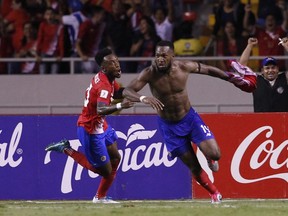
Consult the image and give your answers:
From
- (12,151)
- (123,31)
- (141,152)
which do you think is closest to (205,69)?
(141,152)

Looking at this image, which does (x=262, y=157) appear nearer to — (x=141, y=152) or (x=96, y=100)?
(x=141, y=152)

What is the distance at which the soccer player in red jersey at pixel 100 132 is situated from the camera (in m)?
15.9

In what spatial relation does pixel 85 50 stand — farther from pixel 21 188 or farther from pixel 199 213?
pixel 199 213

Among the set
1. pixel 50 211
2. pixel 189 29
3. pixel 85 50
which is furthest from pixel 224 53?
pixel 50 211

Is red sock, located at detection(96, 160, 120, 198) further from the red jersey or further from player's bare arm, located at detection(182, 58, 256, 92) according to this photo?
player's bare arm, located at detection(182, 58, 256, 92)

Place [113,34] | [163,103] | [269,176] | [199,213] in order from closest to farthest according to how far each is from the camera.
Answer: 1. [199,213]
2. [163,103]
3. [269,176]
4. [113,34]

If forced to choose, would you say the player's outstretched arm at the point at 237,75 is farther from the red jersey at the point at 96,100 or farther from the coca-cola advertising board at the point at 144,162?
the coca-cola advertising board at the point at 144,162

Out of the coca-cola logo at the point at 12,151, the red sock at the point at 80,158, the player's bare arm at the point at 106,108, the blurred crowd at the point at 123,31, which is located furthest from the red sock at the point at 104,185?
the blurred crowd at the point at 123,31

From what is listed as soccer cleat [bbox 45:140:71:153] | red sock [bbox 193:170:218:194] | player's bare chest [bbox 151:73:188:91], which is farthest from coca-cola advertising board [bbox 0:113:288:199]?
player's bare chest [bbox 151:73:188:91]

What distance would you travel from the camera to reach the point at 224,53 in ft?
71.4

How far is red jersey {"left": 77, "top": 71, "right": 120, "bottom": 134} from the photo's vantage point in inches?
617

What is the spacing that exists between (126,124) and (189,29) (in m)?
4.90

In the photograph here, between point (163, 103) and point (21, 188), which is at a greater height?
point (163, 103)

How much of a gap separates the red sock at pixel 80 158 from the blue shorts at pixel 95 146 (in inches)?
5.4
